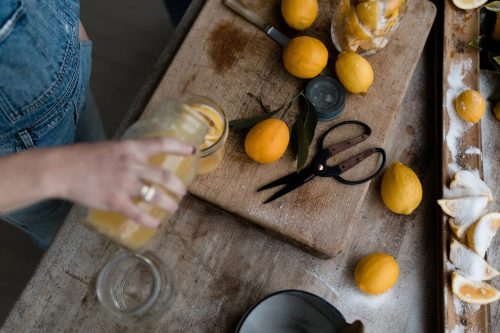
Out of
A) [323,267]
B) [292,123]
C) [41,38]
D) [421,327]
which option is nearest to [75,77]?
[41,38]

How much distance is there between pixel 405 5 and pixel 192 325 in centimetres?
88

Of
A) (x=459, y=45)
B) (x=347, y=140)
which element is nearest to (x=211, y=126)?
(x=347, y=140)

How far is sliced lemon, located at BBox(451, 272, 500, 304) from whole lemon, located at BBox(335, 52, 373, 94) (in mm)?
480

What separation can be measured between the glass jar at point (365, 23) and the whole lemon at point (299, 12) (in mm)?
56

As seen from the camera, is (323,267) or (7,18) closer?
(7,18)

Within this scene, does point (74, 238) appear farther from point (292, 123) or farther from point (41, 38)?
point (292, 123)

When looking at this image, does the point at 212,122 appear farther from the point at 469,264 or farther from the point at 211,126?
the point at 469,264

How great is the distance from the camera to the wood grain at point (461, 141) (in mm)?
1085

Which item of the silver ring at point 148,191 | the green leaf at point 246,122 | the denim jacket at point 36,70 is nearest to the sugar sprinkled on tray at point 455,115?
the green leaf at point 246,122

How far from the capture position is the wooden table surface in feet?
3.59

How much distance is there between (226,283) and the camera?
112cm

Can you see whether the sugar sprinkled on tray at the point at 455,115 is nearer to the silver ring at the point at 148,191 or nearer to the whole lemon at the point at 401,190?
the whole lemon at the point at 401,190

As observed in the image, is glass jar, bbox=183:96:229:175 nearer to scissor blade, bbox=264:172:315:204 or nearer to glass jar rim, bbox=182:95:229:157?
glass jar rim, bbox=182:95:229:157

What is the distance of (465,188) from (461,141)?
12cm
